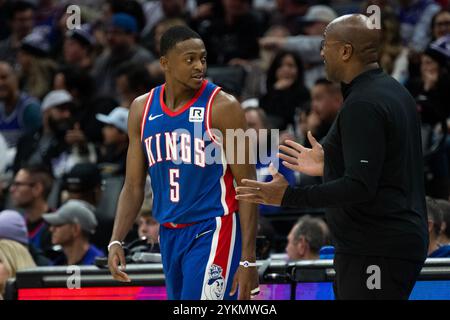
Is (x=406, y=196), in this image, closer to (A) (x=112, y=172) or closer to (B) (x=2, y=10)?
(A) (x=112, y=172)

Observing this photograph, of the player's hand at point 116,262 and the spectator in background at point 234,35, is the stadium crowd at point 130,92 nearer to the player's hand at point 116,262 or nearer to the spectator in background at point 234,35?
the spectator in background at point 234,35

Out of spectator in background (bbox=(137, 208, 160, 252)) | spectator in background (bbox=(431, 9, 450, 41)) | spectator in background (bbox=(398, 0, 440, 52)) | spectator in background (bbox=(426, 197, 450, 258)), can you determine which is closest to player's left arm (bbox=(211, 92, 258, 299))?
spectator in background (bbox=(426, 197, 450, 258))

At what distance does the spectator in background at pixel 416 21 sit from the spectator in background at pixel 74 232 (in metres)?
4.24

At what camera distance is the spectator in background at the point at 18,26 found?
548 inches

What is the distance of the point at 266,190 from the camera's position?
486 cm

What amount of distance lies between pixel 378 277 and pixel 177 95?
1.59 meters

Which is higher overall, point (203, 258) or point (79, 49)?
point (79, 49)

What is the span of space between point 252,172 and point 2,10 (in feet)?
32.6

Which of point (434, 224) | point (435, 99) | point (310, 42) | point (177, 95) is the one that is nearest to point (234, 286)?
point (177, 95)

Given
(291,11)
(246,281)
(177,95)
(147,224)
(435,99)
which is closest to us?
(246,281)

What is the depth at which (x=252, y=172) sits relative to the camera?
5.53m

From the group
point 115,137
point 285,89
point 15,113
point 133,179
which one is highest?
point 285,89

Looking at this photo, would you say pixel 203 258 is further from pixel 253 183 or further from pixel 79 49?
pixel 79 49

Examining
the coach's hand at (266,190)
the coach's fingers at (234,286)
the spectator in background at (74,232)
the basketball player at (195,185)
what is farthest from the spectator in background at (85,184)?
the coach's hand at (266,190)
